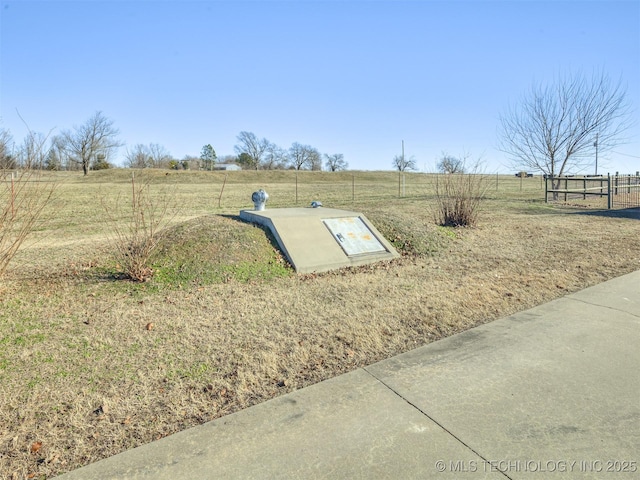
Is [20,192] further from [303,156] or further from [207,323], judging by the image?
[303,156]

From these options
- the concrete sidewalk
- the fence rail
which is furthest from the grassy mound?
the fence rail

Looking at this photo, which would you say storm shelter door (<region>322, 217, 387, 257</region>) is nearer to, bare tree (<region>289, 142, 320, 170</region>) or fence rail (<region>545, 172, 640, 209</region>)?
fence rail (<region>545, 172, 640, 209</region>)

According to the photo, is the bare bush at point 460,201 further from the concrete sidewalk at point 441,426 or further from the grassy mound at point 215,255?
the concrete sidewalk at point 441,426

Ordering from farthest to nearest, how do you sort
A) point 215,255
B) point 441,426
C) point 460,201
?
point 460,201
point 215,255
point 441,426

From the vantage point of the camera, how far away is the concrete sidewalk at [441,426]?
6.52 ft

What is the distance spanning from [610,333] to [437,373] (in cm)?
191

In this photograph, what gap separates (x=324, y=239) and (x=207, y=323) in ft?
10.1

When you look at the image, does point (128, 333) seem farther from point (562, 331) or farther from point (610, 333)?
point (610, 333)

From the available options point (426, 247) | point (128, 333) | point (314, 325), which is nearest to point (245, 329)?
point (314, 325)

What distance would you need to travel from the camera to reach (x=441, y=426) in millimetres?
2301

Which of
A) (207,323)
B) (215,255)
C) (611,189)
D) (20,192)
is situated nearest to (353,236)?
(215,255)

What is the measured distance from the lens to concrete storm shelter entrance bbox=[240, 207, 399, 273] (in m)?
6.03

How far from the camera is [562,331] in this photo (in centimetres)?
366

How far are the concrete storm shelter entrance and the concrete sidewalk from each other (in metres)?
2.90
